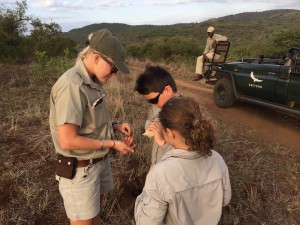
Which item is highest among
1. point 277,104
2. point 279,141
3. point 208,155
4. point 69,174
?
point 208,155

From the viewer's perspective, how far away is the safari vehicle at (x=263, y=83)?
541cm

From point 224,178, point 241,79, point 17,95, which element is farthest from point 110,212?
point 17,95

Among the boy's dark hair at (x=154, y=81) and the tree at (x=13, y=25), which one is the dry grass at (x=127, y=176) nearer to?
the boy's dark hair at (x=154, y=81)

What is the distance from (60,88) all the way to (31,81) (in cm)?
717

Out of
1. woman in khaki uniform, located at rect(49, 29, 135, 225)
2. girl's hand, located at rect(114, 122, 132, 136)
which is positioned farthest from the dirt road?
woman in khaki uniform, located at rect(49, 29, 135, 225)

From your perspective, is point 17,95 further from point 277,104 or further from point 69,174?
point 69,174

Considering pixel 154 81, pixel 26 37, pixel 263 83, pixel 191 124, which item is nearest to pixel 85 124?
pixel 154 81

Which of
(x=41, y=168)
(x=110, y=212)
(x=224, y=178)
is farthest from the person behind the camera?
(x=41, y=168)

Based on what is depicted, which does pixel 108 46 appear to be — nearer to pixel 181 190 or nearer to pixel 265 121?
pixel 181 190

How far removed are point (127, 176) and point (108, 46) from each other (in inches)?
84.8

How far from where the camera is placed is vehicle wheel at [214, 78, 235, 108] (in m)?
7.07

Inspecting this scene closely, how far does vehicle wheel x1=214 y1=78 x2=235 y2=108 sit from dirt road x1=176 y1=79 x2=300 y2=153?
139mm

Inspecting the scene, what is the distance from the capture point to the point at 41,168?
152 inches

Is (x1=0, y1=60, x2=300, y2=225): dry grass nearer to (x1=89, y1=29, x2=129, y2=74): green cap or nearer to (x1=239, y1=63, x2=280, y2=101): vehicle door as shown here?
(x1=239, y1=63, x2=280, y2=101): vehicle door
